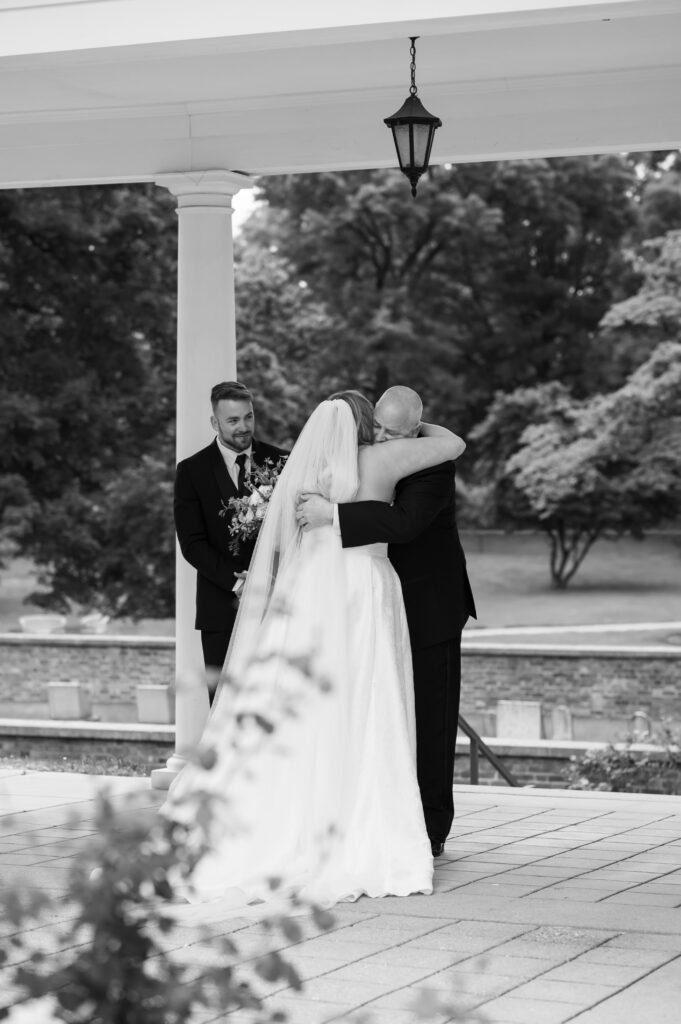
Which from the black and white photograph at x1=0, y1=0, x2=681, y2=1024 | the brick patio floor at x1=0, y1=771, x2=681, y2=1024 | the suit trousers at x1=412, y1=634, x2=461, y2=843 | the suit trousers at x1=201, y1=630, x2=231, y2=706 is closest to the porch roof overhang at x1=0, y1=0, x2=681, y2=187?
the black and white photograph at x1=0, y1=0, x2=681, y2=1024

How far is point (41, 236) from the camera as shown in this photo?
82.7ft

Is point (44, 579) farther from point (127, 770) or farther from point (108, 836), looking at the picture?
point (108, 836)

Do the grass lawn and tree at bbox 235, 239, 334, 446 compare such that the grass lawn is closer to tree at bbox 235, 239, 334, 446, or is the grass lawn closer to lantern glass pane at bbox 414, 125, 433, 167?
tree at bbox 235, 239, 334, 446

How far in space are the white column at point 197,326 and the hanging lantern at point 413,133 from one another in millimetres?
1992

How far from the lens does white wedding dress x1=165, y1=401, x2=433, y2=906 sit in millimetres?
6770

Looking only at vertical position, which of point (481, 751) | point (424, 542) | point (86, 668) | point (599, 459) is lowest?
point (86, 668)

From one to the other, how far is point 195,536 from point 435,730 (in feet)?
6.64

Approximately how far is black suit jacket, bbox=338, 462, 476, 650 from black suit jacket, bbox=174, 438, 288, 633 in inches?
56.6

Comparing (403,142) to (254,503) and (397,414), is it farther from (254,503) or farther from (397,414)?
(254,503)

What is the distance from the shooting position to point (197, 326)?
10.2 m

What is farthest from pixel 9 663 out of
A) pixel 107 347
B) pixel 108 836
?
pixel 108 836

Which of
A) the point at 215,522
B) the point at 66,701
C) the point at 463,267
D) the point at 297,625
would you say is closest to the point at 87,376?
the point at 66,701

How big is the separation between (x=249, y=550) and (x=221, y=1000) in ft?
20.0

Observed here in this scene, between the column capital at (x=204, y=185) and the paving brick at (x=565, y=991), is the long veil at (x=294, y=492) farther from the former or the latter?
the column capital at (x=204, y=185)
